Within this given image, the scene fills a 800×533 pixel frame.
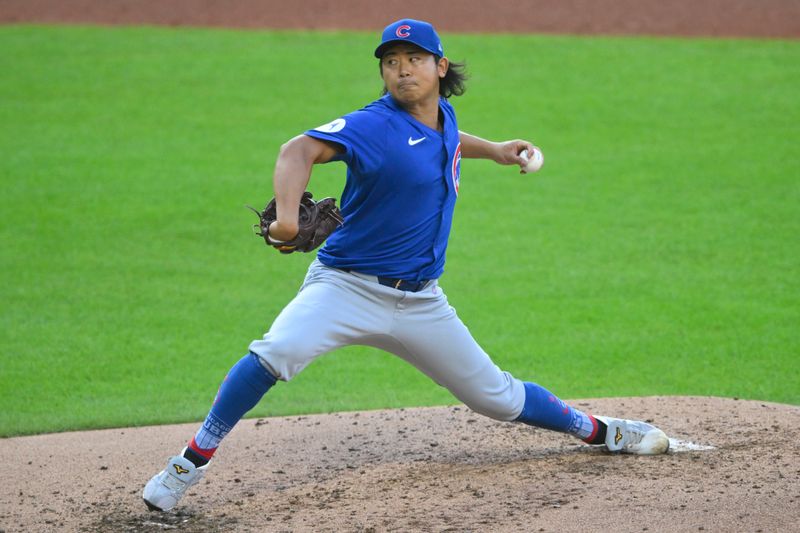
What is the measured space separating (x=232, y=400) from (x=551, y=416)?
1.36 meters

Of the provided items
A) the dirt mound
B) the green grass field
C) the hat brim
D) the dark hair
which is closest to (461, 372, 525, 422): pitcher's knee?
the dark hair

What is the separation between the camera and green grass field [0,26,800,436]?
21.5ft

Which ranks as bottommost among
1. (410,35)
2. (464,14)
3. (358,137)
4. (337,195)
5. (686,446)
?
(686,446)

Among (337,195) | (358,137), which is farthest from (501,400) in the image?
(337,195)

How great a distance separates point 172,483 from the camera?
4004 mm

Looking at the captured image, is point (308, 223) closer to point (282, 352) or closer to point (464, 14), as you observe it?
point (282, 352)

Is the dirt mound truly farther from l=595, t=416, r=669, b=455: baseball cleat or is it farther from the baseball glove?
the baseball glove

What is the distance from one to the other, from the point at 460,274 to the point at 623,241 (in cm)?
147

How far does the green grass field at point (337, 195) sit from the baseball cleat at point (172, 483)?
1.77m

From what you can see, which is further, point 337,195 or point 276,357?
point 337,195

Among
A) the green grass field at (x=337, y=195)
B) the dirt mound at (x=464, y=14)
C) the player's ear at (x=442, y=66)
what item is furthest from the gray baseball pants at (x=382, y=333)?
the dirt mound at (x=464, y=14)

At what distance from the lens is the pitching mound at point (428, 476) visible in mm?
3947

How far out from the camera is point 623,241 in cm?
888

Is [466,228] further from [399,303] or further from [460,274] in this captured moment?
[399,303]
